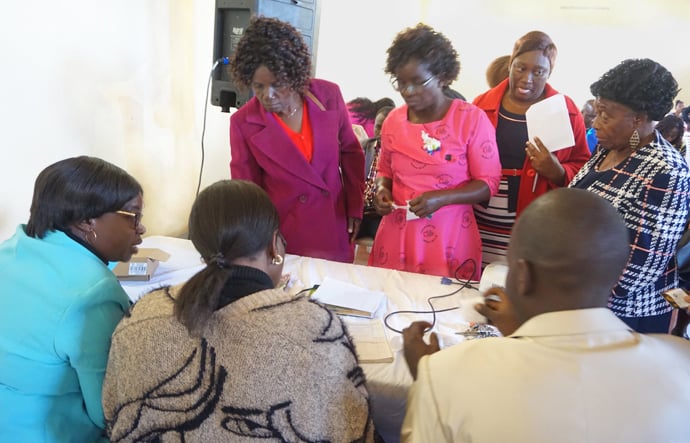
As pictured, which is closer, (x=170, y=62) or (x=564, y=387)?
(x=564, y=387)

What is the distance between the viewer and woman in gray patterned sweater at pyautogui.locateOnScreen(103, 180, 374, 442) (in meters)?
0.85

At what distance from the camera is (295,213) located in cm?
203

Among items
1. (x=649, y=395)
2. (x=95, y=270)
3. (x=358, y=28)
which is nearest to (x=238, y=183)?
(x=95, y=270)

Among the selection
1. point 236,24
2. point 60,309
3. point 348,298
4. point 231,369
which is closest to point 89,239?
point 60,309

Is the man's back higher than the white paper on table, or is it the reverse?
the white paper on table

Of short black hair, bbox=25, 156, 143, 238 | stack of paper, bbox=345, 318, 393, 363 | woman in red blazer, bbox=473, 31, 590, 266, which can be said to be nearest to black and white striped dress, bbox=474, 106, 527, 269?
woman in red blazer, bbox=473, 31, 590, 266

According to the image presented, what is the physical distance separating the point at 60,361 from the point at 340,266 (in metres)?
1.04

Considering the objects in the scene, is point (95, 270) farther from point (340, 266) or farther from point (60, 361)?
point (340, 266)

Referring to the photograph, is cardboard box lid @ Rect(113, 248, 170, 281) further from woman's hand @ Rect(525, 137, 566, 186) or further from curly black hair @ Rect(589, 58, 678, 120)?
curly black hair @ Rect(589, 58, 678, 120)

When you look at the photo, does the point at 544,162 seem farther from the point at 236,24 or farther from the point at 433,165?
the point at 236,24

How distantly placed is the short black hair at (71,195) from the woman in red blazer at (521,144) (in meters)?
1.51

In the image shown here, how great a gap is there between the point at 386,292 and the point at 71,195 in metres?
1.02

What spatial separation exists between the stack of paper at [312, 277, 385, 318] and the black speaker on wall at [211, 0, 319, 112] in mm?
1527

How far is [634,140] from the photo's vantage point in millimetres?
1455
